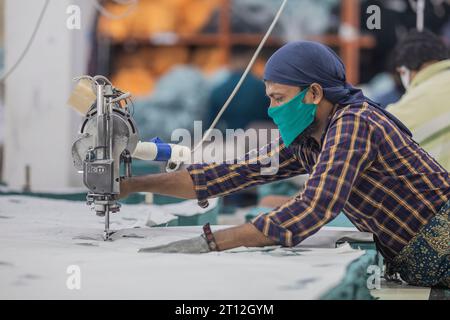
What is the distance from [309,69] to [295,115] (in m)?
0.15

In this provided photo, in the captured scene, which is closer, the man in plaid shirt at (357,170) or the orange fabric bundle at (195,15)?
the man in plaid shirt at (357,170)

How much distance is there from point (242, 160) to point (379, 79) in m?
4.34

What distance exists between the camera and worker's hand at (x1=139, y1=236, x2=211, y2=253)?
2.41 m

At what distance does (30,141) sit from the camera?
4879 millimetres

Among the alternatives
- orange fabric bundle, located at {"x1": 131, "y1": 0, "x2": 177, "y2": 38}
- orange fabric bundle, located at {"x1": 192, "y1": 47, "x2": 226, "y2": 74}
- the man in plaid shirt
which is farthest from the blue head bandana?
orange fabric bundle, located at {"x1": 192, "y1": 47, "x2": 226, "y2": 74}

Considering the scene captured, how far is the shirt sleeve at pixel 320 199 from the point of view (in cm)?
231

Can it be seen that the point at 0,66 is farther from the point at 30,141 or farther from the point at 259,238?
the point at 259,238

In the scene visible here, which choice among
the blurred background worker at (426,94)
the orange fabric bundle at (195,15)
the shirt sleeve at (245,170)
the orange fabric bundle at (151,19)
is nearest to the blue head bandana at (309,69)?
the shirt sleeve at (245,170)

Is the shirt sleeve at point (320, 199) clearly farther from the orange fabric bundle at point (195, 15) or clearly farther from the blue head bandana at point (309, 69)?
the orange fabric bundle at point (195, 15)

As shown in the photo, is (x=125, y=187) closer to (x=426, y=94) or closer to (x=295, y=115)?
(x=295, y=115)

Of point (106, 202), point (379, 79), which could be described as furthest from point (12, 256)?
point (379, 79)

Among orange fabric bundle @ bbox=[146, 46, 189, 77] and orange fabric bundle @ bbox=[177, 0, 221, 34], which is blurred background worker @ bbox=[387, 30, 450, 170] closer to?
orange fabric bundle @ bbox=[177, 0, 221, 34]

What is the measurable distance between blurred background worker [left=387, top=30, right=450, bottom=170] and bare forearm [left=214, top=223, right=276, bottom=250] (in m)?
1.74

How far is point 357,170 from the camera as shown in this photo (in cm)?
238
